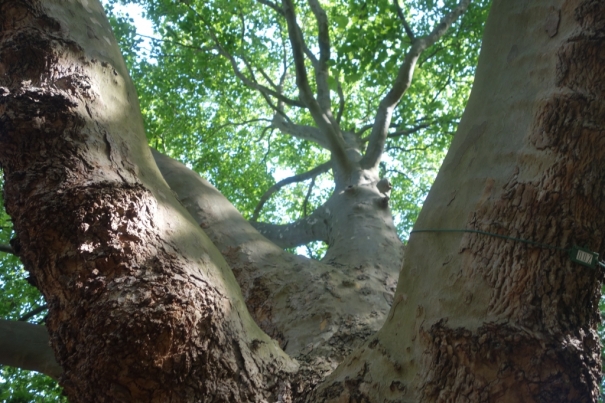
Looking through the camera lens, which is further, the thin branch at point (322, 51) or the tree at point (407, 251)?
the thin branch at point (322, 51)

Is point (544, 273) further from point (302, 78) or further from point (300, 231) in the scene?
point (302, 78)

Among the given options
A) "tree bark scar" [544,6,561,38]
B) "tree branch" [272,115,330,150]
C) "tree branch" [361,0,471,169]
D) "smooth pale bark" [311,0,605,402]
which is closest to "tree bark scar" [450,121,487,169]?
"smooth pale bark" [311,0,605,402]

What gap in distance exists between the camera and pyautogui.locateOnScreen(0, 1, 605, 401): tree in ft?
4.58

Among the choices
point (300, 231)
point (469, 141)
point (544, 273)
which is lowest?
point (544, 273)

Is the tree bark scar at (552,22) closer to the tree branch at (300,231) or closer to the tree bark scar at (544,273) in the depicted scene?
the tree bark scar at (544,273)

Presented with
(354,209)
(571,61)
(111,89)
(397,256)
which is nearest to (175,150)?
(354,209)

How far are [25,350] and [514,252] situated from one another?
2.49 meters

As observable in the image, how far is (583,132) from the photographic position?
5.13 ft

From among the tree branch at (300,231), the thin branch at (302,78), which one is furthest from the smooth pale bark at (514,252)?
the thin branch at (302,78)

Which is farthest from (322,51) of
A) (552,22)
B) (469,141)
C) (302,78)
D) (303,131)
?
(469,141)

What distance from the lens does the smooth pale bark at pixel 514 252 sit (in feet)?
4.44

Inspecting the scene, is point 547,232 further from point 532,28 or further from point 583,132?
point 532,28

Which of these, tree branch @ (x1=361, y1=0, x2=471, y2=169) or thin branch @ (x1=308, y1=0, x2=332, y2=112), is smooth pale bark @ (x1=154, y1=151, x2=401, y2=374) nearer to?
tree branch @ (x1=361, y1=0, x2=471, y2=169)

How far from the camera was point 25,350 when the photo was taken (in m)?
2.62
